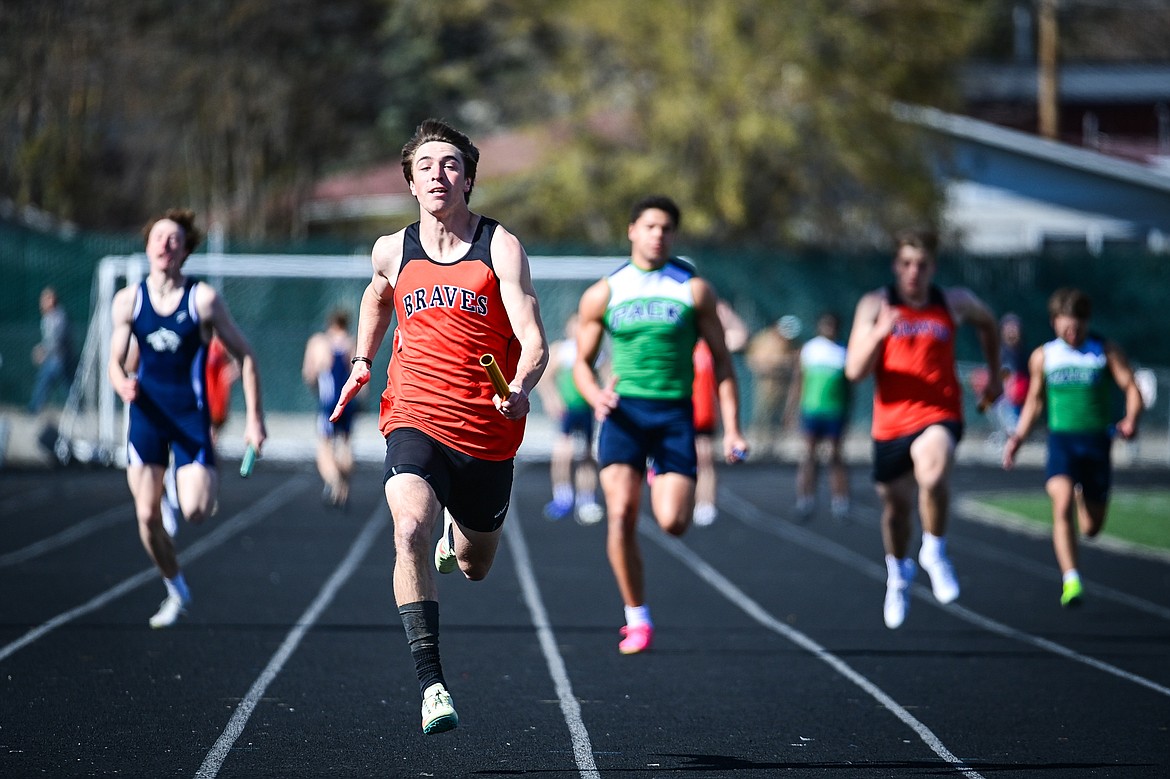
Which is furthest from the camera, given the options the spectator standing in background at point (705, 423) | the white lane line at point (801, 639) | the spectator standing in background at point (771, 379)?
the spectator standing in background at point (771, 379)

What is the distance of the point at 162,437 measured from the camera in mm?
8484

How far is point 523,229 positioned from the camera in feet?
96.2

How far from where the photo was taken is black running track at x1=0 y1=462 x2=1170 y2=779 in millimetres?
6012

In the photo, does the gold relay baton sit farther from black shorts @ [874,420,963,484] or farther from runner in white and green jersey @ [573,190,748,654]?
black shorts @ [874,420,963,484]

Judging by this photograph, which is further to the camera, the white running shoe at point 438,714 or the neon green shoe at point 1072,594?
the neon green shoe at point 1072,594

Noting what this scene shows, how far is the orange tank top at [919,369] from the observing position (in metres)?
8.89

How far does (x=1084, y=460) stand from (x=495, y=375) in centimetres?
597

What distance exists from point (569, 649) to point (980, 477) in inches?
609

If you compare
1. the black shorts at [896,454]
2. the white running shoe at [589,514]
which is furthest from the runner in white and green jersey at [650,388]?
the white running shoe at [589,514]

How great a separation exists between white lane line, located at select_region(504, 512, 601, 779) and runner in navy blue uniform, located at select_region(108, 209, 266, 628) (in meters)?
2.08

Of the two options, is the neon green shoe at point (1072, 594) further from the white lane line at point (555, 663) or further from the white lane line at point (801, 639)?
the white lane line at point (555, 663)

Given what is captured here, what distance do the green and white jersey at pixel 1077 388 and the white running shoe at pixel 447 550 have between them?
5226 mm

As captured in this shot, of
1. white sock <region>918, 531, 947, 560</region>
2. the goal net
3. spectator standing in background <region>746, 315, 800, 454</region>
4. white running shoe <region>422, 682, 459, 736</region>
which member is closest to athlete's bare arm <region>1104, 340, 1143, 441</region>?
white sock <region>918, 531, 947, 560</region>

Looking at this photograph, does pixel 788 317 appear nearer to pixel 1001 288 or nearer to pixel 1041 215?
pixel 1001 288
